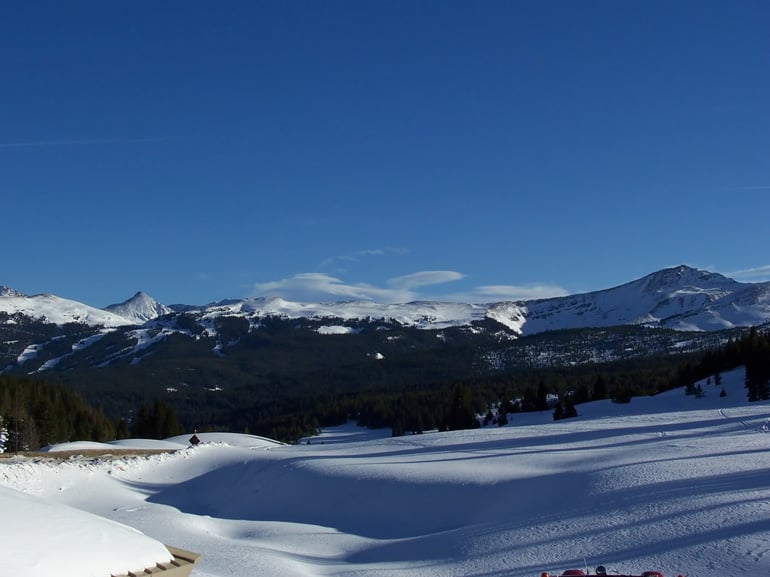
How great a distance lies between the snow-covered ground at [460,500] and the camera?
14727 mm

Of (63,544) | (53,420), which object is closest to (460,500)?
(63,544)

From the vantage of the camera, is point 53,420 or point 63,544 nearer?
point 63,544

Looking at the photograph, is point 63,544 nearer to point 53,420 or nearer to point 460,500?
point 460,500

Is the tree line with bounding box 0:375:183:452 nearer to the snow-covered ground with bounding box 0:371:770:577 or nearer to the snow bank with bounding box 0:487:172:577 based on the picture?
the snow-covered ground with bounding box 0:371:770:577

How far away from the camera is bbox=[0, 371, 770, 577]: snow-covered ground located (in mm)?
14727

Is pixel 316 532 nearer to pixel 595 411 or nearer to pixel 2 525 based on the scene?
pixel 2 525

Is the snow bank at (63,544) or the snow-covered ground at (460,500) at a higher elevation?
the snow bank at (63,544)

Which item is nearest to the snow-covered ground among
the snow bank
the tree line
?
the snow bank

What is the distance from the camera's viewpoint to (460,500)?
22.0 metres

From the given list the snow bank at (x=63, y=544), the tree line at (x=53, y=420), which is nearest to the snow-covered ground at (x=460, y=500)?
the snow bank at (x=63, y=544)

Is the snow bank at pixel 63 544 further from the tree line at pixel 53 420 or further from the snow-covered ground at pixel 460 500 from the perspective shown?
the tree line at pixel 53 420

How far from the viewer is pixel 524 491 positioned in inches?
828

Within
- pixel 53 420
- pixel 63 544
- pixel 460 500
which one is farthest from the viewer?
pixel 53 420

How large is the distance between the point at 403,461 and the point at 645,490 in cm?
1174
